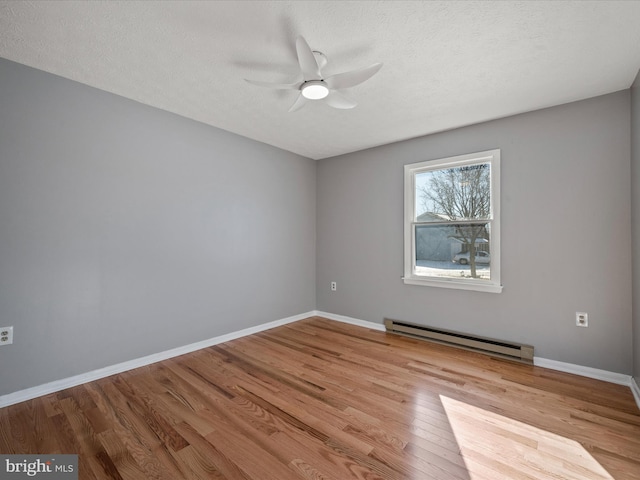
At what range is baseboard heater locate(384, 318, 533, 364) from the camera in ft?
9.62

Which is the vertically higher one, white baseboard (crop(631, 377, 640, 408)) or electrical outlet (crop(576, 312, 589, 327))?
electrical outlet (crop(576, 312, 589, 327))

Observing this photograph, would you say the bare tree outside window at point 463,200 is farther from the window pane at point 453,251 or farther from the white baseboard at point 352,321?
the white baseboard at point 352,321

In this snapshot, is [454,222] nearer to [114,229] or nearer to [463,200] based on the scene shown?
[463,200]

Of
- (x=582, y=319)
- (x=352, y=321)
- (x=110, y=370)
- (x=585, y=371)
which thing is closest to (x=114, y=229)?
(x=110, y=370)

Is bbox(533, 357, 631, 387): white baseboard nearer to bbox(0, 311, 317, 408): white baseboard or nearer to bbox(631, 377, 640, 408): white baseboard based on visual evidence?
bbox(631, 377, 640, 408): white baseboard

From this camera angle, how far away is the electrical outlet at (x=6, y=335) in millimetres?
2133

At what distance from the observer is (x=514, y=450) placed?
1704mm

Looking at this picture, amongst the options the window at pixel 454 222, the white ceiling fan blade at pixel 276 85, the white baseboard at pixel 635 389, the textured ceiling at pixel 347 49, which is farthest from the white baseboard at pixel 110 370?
the white baseboard at pixel 635 389

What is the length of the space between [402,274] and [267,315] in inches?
75.3

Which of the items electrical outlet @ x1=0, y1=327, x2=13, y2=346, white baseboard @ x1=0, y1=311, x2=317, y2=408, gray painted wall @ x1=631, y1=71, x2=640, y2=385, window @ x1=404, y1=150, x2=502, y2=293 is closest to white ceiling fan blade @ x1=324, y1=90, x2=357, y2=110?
window @ x1=404, y1=150, x2=502, y2=293

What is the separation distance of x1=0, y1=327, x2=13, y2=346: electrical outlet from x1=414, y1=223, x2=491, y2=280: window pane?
3898 millimetres

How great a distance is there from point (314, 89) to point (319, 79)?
10 cm

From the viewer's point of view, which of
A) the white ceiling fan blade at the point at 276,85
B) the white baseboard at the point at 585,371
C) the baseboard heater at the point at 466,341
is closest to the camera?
the white ceiling fan blade at the point at 276,85

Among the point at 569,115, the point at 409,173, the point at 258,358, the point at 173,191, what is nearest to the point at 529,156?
the point at 569,115
